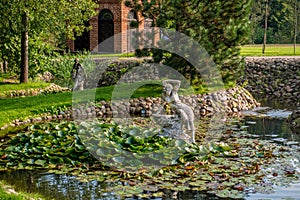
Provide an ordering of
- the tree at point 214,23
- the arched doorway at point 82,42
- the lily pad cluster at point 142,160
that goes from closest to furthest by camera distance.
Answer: the lily pad cluster at point 142,160 < the tree at point 214,23 < the arched doorway at point 82,42

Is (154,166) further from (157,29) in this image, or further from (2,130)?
(157,29)

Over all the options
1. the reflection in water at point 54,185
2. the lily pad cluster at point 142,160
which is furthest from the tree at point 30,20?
the reflection in water at point 54,185

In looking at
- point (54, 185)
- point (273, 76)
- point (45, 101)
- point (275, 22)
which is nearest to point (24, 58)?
point (45, 101)

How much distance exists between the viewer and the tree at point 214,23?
20.7m

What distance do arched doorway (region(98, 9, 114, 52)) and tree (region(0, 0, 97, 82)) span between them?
11884mm

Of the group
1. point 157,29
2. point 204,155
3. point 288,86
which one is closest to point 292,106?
point 288,86

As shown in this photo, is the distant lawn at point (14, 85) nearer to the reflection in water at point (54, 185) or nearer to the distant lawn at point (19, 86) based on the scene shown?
the distant lawn at point (19, 86)

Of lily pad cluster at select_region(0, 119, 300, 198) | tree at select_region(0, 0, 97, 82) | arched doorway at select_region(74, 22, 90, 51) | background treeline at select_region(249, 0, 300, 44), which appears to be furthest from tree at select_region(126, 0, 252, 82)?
background treeline at select_region(249, 0, 300, 44)

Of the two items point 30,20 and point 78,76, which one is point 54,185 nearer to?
point 78,76

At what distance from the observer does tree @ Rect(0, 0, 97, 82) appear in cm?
2147

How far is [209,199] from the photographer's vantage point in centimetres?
1011

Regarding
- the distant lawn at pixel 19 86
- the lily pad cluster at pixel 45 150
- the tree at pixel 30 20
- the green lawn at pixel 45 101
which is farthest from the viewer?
the distant lawn at pixel 19 86

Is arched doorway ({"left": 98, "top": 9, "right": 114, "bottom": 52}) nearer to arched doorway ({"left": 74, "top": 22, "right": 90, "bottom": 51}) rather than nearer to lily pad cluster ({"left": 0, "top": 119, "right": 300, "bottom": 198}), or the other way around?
arched doorway ({"left": 74, "top": 22, "right": 90, "bottom": 51})

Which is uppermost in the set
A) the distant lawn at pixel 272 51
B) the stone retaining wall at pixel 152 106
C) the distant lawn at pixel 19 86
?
the distant lawn at pixel 272 51
